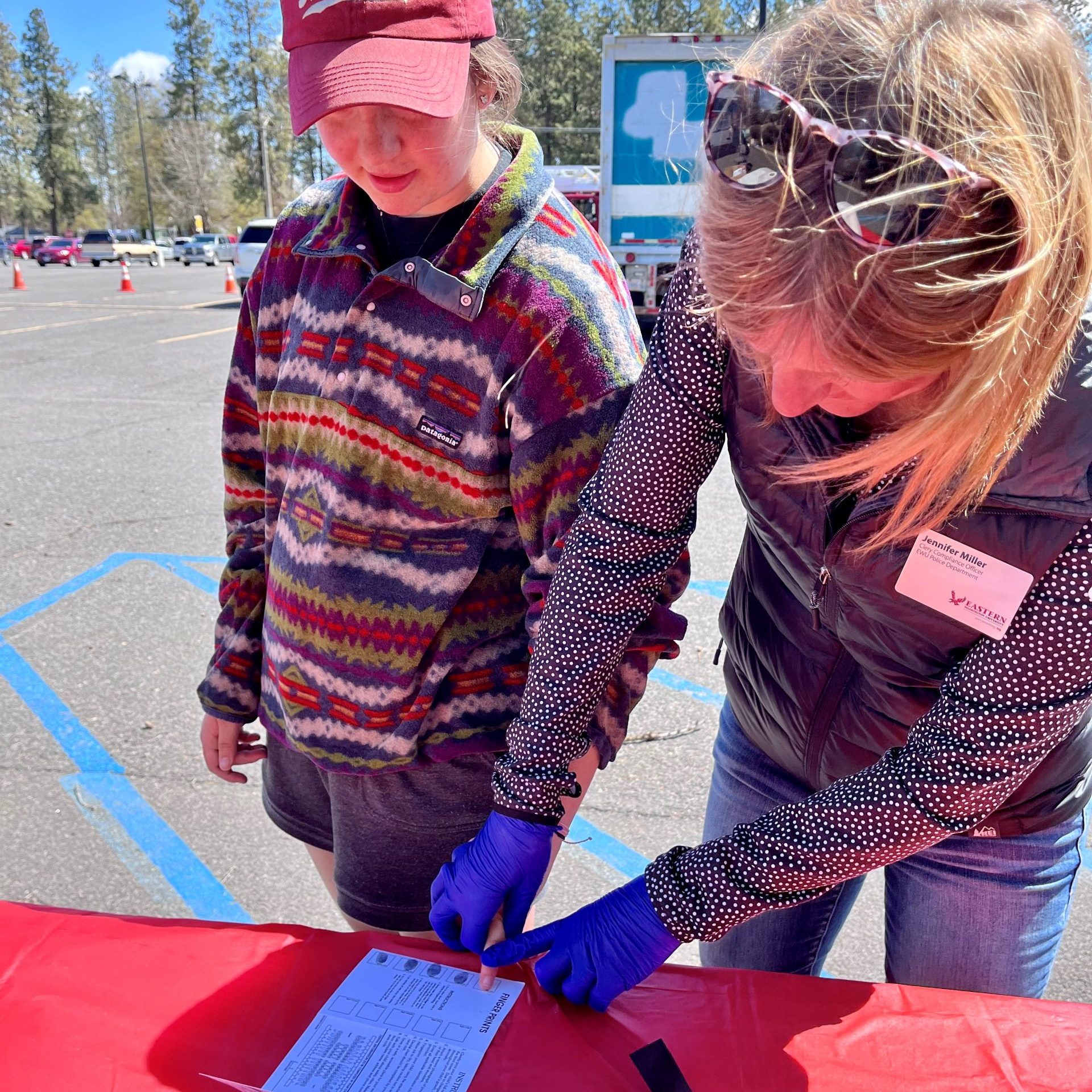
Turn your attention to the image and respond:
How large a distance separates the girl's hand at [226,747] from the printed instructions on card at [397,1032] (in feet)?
1.76

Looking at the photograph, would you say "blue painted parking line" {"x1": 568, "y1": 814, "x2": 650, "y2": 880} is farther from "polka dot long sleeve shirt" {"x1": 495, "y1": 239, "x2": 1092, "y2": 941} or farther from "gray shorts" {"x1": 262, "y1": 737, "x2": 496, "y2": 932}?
"polka dot long sleeve shirt" {"x1": 495, "y1": 239, "x2": 1092, "y2": 941}

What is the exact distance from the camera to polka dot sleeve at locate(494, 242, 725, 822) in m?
1.08

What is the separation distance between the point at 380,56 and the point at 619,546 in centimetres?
60

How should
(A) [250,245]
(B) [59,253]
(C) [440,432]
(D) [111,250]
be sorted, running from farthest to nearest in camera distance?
(D) [111,250]
(B) [59,253]
(A) [250,245]
(C) [440,432]

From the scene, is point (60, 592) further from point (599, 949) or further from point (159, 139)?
point (159, 139)

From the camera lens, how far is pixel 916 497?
Answer: 896mm

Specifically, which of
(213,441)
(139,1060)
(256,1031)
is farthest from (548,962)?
(213,441)

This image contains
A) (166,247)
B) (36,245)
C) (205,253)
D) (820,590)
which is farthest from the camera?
(166,247)

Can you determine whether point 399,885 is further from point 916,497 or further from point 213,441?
point 213,441

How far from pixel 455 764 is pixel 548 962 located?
34cm

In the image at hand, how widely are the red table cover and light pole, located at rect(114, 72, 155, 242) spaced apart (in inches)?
2444

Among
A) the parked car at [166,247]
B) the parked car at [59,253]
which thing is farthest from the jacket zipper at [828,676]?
the parked car at [166,247]

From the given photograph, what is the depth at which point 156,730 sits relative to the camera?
290 centimetres

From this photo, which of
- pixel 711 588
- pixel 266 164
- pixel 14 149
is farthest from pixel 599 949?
pixel 14 149
